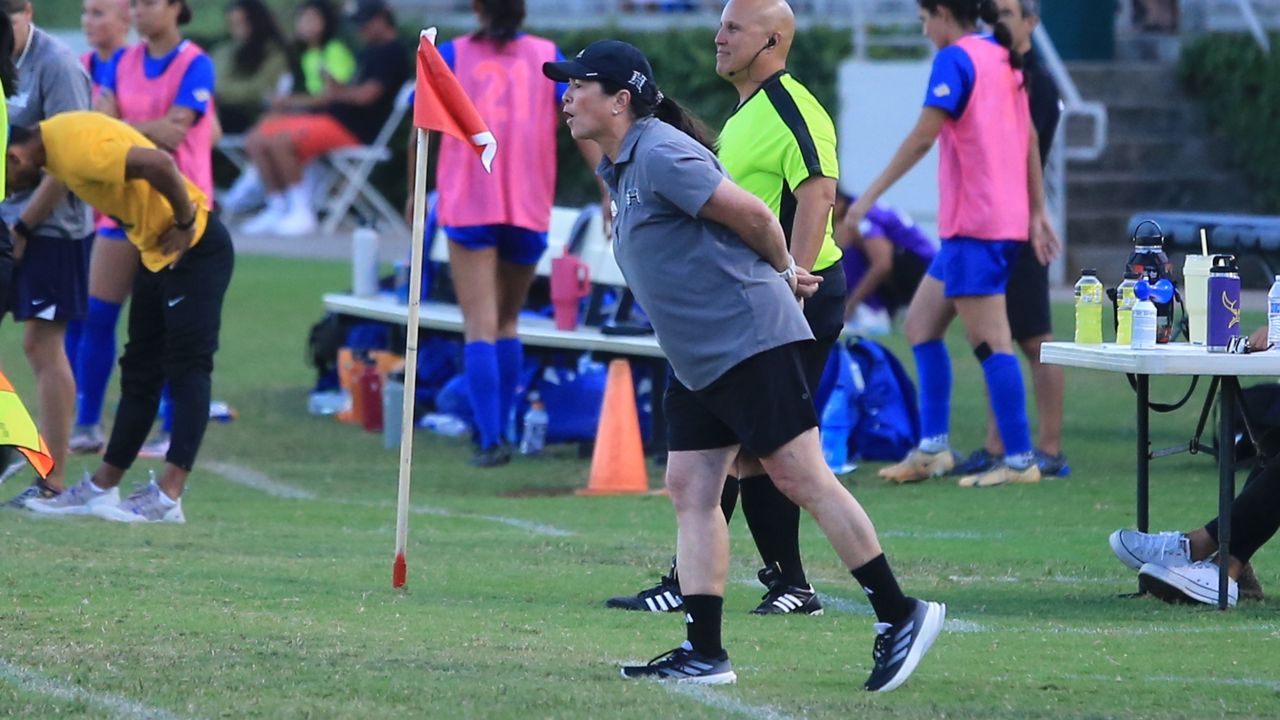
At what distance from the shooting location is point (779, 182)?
6.84 meters

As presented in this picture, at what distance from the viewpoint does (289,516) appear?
30.1 feet

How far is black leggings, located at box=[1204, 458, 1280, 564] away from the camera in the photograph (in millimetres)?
6828

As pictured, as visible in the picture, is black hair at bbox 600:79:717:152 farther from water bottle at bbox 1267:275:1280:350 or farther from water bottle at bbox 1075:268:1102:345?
water bottle at bbox 1267:275:1280:350

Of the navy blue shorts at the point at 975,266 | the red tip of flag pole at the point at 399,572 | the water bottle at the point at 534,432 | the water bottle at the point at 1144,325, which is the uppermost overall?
the water bottle at the point at 1144,325

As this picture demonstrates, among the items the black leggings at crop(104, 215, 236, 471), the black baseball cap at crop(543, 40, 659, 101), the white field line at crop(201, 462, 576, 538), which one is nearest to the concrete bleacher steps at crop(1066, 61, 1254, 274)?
the white field line at crop(201, 462, 576, 538)

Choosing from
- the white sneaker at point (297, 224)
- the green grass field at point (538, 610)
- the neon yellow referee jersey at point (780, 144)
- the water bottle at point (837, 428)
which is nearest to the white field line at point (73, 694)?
the green grass field at point (538, 610)

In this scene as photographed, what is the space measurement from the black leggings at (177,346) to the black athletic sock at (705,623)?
3531mm

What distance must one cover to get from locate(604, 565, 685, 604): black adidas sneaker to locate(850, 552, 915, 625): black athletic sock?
1495 millimetres

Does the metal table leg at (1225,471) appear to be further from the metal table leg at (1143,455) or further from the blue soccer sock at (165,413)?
the blue soccer sock at (165,413)

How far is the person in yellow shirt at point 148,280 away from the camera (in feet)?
26.9

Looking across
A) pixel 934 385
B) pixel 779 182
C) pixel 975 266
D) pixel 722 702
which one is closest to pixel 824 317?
pixel 779 182

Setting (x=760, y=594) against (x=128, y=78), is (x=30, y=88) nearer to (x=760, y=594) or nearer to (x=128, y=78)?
(x=128, y=78)

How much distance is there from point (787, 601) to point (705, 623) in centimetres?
135

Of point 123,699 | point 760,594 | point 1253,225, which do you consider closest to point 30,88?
point 760,594
